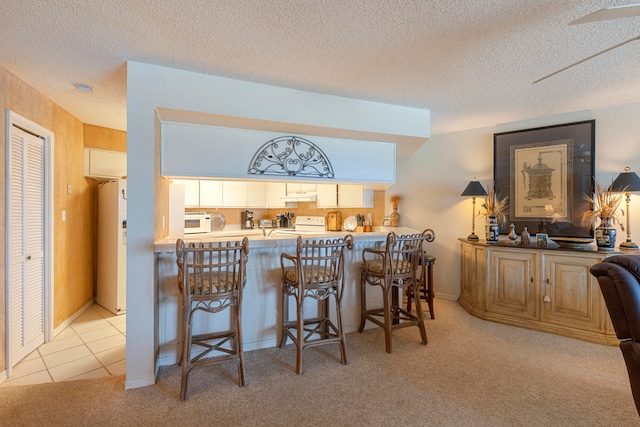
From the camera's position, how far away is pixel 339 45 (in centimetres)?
203

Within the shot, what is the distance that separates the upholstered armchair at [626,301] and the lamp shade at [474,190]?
222 cm

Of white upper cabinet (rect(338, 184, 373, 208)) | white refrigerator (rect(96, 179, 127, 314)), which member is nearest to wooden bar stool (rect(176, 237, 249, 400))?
white refrigerator (rect(96, 179, 127, 314))

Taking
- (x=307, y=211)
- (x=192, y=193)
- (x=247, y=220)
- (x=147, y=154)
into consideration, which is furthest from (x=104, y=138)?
(x=307, y=211)

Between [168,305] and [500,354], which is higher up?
[168,305]

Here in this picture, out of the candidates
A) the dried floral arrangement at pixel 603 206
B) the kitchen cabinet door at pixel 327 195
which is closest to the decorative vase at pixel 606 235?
the dried floral arrangement at pixel 603 206

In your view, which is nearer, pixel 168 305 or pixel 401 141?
pixel 168 305

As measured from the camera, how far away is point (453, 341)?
290 cm

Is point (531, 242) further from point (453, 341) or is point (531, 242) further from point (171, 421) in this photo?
point (171, 421)

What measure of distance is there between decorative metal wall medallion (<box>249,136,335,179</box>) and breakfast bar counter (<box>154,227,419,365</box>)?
66cm

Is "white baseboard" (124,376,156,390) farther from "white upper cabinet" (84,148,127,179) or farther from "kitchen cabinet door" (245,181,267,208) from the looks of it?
"kitchen cabinet door" (245,181,267,208)

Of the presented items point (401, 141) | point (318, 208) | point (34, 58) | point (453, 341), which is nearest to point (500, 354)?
point (453, 341)

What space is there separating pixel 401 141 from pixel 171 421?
314 cm

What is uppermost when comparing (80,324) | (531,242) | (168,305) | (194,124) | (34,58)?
(34,58)

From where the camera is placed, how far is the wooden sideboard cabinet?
2916mm
